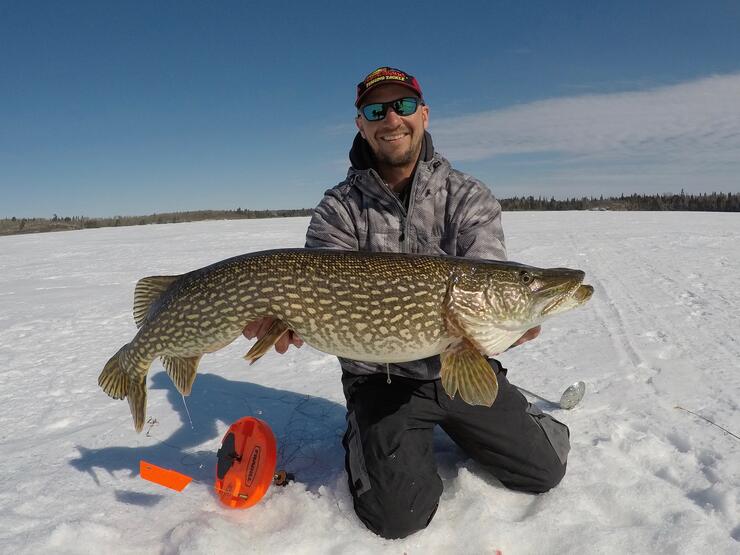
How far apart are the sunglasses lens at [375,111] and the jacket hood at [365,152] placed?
178 millimetres

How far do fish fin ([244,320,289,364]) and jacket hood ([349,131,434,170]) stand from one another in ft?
3.77

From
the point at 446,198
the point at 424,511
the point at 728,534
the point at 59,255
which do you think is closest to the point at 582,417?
the point at 728,534

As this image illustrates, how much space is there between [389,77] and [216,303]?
1.69 metres

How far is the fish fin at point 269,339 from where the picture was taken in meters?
2.41

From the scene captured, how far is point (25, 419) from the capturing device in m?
3.25

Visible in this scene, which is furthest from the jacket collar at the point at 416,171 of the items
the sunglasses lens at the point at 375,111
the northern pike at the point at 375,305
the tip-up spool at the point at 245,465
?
the tip-up spool at the point at 245,465

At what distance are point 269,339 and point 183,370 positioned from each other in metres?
0.54

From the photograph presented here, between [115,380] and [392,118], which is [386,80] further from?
[115,380]

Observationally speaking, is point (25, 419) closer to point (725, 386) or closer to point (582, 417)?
point (582, 417)

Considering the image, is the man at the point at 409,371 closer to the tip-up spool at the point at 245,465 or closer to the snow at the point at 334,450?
the snow at the point at 334,450

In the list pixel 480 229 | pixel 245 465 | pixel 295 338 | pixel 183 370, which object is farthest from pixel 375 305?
pixel 183 370

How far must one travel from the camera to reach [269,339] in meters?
2.48

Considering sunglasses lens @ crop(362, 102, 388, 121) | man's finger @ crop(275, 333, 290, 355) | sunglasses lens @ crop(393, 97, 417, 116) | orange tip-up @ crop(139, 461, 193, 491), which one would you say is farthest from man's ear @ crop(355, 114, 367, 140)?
orange tip-up @ crop(139, 461, 193, 491)

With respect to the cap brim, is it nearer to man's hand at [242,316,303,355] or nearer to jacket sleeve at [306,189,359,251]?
jacket sleeve at [306,189,359,251]
